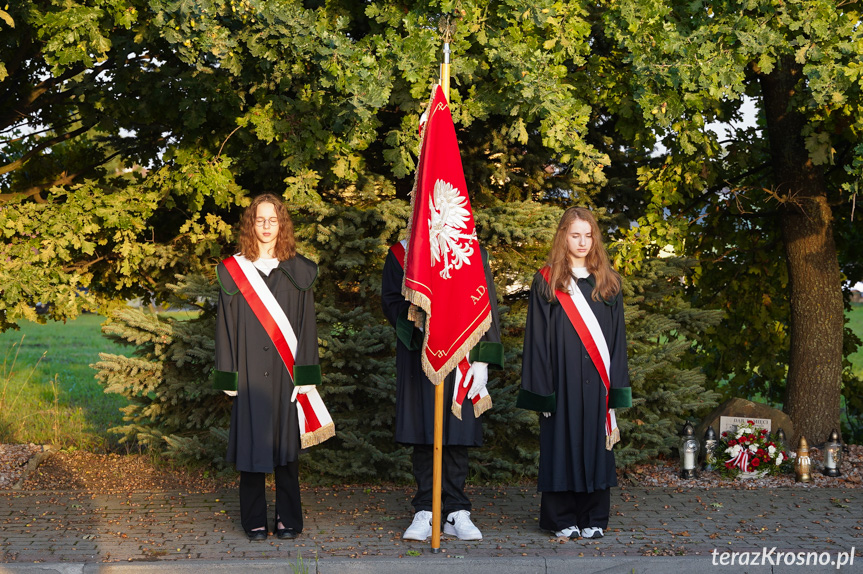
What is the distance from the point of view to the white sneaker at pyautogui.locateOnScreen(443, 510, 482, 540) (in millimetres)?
5250

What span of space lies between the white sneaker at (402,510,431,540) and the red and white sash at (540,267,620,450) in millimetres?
1156

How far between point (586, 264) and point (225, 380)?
2.27 meters

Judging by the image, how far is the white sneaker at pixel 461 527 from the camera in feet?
17.2

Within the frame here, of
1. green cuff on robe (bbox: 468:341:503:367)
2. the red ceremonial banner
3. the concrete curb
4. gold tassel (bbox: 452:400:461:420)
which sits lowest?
the concrete curb

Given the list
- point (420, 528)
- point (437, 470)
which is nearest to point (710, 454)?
point (420, 528)

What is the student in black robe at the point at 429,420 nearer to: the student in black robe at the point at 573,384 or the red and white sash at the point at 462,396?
the red and white sash at the point at 462,396

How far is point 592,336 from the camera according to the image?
5.26m

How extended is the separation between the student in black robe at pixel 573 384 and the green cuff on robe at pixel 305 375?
4.06 ft

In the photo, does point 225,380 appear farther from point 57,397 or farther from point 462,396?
point 57,397

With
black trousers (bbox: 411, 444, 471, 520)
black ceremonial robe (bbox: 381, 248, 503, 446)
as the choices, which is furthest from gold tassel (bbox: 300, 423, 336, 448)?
black trousers (bbox: 411, 444, 471, 520)

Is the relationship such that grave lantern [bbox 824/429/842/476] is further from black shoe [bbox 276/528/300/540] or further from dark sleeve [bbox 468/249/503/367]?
black shoe [bbox 276/528/300/540]

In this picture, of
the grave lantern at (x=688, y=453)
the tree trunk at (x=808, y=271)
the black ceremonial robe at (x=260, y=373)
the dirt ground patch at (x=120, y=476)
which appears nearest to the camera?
the black ceremonial robe at (x=260, y=373)

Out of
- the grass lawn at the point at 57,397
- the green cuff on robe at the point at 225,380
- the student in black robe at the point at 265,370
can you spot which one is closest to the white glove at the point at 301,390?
the student in black robe at the point at 265,370

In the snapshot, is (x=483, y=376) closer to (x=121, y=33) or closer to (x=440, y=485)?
(x=440, y=485)
